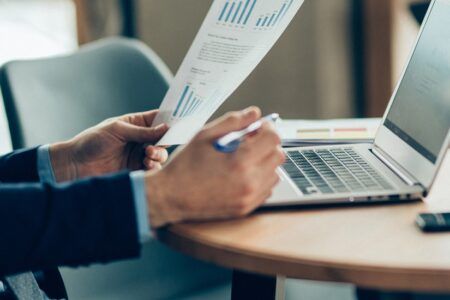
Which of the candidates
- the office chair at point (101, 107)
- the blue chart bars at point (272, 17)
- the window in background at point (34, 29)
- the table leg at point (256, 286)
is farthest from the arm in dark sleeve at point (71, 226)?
the window in background at point (34, 29)

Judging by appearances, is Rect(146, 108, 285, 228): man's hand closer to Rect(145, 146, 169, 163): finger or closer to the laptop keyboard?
the laptop keyboard

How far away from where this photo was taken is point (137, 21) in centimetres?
278

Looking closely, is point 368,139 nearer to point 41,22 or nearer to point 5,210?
point 5,210

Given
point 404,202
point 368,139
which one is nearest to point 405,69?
point 368,139

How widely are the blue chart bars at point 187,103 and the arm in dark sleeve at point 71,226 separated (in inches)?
8.7

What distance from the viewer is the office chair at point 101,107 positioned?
147 cm

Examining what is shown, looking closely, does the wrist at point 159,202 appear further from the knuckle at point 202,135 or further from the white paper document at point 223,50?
the white paper document at point 223,50

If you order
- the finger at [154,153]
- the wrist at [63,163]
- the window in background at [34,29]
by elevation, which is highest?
the finger at [154,153]

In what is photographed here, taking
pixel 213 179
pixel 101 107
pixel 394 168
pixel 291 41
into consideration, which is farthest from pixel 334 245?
pixel 291 41

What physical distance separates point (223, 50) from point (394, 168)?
290 mm

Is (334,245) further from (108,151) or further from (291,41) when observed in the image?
(291,41)

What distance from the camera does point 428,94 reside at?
1.05 meters

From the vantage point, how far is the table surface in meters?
0.76

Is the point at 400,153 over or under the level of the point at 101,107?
over
